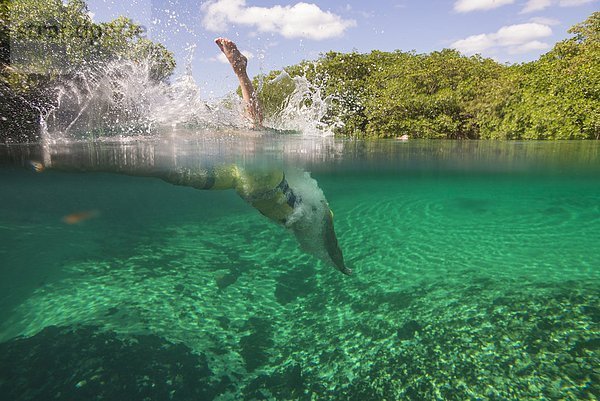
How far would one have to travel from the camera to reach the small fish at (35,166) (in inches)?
506

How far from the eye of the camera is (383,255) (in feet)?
27.6

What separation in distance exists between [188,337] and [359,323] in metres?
2.31

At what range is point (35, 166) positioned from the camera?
13.0m

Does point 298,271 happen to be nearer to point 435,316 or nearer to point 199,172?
point 435,316

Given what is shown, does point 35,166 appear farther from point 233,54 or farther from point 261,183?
point 233,54

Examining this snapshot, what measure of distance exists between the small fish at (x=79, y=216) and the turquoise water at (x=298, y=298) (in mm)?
3079

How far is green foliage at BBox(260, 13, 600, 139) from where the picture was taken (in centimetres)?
2227

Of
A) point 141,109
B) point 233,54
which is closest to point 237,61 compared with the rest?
point 233,54

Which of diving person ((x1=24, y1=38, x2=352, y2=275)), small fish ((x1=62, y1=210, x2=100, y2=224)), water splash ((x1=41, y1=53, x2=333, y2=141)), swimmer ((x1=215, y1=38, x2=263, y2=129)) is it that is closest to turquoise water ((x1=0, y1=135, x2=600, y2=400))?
diving person ((x1=24, y1=38, x2=352, y2=275))

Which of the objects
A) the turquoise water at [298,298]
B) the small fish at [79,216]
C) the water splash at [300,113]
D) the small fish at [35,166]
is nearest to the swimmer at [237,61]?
the turquoise water at [298,298]

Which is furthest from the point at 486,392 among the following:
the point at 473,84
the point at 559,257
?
the point at 473,84

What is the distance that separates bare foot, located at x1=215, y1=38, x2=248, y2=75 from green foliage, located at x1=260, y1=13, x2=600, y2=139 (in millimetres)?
7483

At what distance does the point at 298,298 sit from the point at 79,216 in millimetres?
16189

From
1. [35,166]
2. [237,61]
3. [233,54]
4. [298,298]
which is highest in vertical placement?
[233,54]
